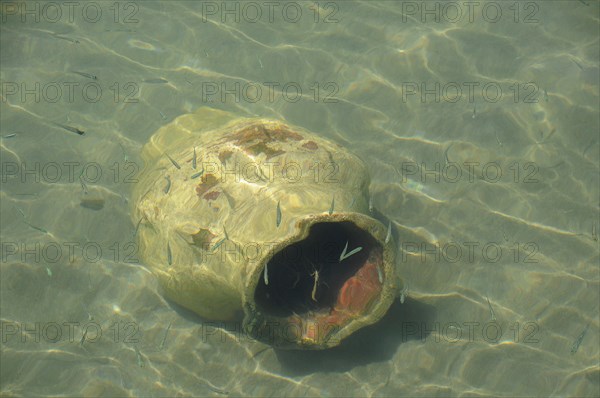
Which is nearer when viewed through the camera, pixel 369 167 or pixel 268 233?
pixel 268 233

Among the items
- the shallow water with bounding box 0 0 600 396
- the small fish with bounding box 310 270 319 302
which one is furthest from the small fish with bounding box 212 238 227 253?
the shallow water with bounding box 0 0 600 396

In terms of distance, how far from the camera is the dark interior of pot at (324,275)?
5.17 meters

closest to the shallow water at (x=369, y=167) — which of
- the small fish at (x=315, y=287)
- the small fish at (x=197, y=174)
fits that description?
the small fish at (x=315, y=287)

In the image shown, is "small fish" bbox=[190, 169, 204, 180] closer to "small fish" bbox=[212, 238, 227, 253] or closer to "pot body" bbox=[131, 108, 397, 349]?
"pot body" bbox=[131, 108, 397, 349]

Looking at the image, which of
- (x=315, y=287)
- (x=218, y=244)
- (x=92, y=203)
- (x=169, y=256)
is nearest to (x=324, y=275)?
(x=315, y=287)

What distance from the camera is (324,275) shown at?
5.71m

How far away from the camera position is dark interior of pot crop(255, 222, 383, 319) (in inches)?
203

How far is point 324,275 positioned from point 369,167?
199 centimetres

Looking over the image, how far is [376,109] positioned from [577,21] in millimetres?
3204

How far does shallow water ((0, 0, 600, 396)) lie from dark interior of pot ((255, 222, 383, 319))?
2.69 ft

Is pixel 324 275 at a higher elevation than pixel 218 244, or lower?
lower

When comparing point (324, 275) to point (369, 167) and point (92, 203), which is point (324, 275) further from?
point (92, 203)

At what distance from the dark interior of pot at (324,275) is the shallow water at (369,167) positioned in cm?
82

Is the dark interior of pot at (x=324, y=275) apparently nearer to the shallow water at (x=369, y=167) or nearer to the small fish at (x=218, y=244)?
the small fish at (x=218, y=244)
